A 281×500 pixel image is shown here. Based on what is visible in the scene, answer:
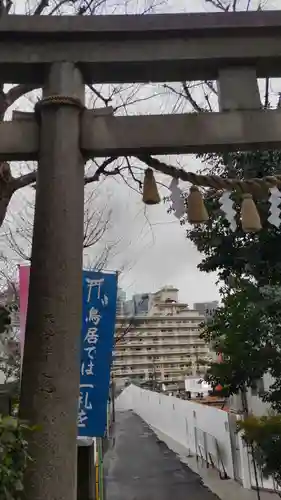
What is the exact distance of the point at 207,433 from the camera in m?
16.2

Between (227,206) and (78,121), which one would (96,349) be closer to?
(227,206)

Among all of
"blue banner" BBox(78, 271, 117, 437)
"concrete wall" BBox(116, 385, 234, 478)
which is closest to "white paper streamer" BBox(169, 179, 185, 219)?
"blue banner" BBox(78, 271, 117, 437)

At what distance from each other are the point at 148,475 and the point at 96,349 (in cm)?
1203

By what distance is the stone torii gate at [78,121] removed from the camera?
281cm

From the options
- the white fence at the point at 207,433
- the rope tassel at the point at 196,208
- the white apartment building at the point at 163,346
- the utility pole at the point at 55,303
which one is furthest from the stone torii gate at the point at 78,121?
the white apartment building at the point at 163,346

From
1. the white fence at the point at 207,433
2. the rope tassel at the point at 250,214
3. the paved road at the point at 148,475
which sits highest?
the rope tassel at the point at 250,214

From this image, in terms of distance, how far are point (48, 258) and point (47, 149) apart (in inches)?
30.5

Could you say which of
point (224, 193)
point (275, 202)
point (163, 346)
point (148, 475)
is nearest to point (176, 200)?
point (224, 193)

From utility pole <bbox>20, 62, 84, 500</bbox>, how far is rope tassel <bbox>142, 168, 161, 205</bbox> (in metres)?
0.52

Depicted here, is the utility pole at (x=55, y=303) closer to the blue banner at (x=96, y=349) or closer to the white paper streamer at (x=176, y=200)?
the white paper streamer at (x=176, y=200)

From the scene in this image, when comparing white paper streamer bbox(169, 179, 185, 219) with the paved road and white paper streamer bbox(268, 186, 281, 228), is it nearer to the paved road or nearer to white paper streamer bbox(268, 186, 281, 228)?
white paper streamer bbox(268, 186, 281, 228)

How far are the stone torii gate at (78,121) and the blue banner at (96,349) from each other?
109 inches

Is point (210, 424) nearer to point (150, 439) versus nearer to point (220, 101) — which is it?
point (150, 439)

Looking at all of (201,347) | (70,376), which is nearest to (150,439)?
(70,376)
